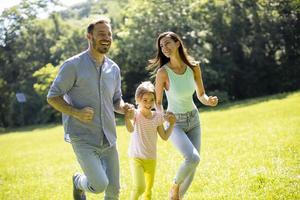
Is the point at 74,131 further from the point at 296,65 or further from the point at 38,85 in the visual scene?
the point at 38,85

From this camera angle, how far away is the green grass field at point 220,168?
7.55m

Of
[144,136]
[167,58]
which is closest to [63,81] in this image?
[144,136]

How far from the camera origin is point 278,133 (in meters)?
14.0

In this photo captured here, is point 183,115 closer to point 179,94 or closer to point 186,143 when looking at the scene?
point 179,94

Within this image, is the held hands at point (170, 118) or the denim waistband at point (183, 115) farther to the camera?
the denim waistband at point (183, 115)

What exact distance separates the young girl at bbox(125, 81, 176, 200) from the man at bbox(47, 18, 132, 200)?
479 millimetres

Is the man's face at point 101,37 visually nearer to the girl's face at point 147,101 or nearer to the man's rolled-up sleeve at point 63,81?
the man's rolled-up sleeve at point 63,81

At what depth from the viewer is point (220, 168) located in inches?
379

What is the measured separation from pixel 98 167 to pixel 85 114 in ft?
2.31

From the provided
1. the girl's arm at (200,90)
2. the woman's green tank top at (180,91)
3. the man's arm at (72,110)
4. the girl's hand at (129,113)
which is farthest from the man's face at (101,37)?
the girl's arm at (200,90)

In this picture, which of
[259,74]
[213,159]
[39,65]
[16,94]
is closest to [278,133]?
[213,159]

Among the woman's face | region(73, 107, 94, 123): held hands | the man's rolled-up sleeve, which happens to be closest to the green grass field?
the woman's face

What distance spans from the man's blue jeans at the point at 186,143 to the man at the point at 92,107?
1.06 m

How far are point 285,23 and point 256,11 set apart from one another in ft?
8.71
